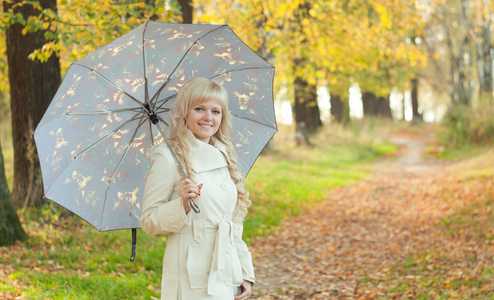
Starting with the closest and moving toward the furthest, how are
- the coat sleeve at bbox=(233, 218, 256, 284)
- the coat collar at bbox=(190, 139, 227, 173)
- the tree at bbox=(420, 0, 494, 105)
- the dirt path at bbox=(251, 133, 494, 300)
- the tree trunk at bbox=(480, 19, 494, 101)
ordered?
the coat collar at bbox=(190, 139, 227, 173) → the coat sleeve at bbox=(233, 218, 256, 284) → the dirt path at bbox=(251, 133, 494, 300) → the tree trunk at bbox=(480, 19, 494, 101) → the tree at bbox=(420, 0, 494, 105)

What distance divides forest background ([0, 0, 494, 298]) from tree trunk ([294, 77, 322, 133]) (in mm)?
45

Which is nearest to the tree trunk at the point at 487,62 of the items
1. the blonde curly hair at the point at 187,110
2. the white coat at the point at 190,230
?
the blonde curly hair at the point at 187,110

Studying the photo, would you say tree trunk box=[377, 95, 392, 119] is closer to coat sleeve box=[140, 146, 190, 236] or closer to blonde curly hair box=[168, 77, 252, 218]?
blonde curly hair box=[168, 77, 252, 218]

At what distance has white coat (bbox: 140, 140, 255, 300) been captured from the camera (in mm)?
2635

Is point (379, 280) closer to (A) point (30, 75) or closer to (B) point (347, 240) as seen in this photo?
(B) point (347, 240)

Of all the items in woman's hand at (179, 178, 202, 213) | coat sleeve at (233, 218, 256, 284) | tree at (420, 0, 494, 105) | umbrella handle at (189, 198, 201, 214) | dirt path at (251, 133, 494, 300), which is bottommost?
dirt path at (251, 133, 494, 300)

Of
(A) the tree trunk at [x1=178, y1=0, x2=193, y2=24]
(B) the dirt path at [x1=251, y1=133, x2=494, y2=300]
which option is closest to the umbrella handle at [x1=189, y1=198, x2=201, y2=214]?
(B) the dirt path at [x1=251, y1=133, x2=494, y2=300]

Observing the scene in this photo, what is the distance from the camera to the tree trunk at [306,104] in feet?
62.3

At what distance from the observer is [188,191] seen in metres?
2.55

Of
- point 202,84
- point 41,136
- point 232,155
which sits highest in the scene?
point 202,84

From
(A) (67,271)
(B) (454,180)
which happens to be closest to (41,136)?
(A) (67,271)

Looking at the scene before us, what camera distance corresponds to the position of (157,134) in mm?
3295

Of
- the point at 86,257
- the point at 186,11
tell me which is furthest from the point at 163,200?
the point at 186,11

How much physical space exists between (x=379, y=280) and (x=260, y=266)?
67.4 inches
